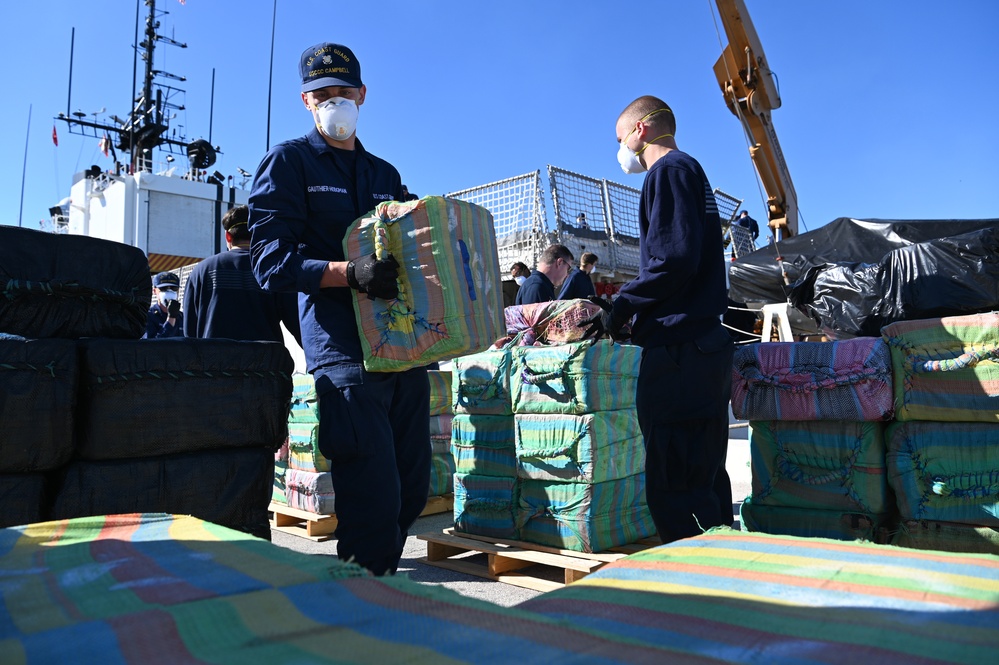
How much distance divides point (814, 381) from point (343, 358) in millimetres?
1986

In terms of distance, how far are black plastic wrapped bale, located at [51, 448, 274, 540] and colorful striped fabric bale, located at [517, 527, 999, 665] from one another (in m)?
1.69

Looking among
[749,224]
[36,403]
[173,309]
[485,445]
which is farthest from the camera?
[749,224]

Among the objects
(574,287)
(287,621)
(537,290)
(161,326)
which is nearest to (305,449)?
(537,290)

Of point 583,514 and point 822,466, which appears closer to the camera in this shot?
point 822,466

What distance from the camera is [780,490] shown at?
10.2 ft

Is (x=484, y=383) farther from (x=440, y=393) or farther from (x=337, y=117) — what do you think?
(x=337, y=117)

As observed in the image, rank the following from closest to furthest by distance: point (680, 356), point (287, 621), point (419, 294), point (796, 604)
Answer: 1. point (287, 621)
2. point (796, 604)
3. point (419, 294)
4. point (680, 356)

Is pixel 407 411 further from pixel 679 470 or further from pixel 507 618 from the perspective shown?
pixel 507 618

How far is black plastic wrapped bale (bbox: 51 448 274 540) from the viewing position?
224 centimetres

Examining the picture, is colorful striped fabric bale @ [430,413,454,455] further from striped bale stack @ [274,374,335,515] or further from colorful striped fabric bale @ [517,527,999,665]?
colorful striped fabric bale @ [517,527,999,665]

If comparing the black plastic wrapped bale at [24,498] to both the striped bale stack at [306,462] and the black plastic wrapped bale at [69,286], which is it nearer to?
the black plastic wrapped bale at [69,286]

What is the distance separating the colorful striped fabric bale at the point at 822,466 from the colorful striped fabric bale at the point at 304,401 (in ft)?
9.59

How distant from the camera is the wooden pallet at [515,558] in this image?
3.44 meters

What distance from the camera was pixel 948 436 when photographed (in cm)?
285
